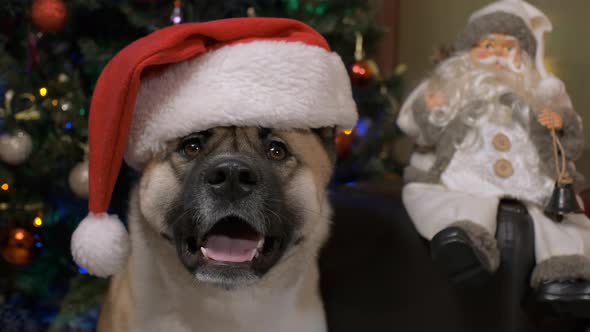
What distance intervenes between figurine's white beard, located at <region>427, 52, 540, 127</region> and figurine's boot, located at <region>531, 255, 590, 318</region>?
45 cm

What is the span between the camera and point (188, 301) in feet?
3.86

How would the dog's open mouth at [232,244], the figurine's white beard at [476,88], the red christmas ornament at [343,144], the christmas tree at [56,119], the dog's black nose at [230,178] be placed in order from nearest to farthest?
the dog's black nose at [230,178]
the dog's open mouth at [232,244]
the figurine's white beard at [476,88]
the christmas tree at [56,119]
the red christmas ornament at [343,144]

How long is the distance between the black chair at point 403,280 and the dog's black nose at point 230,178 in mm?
620

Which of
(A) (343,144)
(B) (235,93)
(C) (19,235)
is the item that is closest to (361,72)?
(A) (343,144)

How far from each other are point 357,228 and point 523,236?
47cm

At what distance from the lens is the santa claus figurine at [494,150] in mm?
1250

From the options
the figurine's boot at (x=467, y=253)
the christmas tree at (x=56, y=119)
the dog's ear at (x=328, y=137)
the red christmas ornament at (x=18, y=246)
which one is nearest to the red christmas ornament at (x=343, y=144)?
the christmas tree at (x=56, y=119)

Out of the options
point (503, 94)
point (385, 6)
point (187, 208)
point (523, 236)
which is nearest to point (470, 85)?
point (503, 94)

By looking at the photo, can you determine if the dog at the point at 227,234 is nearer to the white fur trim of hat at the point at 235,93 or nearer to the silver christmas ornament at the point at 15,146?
the white fur trim of hat at the point at 235,93

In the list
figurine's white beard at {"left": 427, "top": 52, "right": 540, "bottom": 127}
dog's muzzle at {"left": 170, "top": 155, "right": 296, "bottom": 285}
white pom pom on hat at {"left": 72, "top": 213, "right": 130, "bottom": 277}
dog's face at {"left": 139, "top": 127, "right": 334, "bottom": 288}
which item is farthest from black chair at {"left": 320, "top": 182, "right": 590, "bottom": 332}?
white pom pom on hat at {"left": 72, "top": 213, "right": 130, "bottom": 277}

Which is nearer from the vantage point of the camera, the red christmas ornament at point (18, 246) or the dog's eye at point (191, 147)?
the dog's eye at point (191, 147)

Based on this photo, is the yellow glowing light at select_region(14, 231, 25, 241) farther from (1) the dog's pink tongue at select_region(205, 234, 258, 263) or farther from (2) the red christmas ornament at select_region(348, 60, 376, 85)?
(2) the red christmas ornament at select_region(348, 60, 376, 85)

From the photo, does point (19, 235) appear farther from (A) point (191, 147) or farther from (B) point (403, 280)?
(B) point (403, 280)

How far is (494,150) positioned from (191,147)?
32.6 inches
